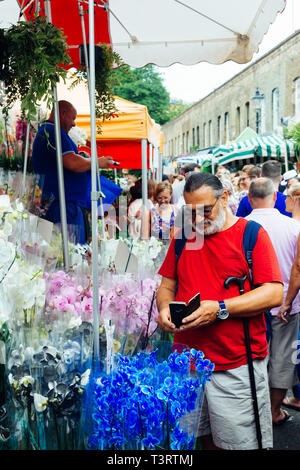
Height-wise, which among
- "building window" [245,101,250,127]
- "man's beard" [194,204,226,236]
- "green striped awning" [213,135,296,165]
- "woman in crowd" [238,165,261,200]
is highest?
"building window" [245,101,250,127]

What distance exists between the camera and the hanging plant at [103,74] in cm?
384

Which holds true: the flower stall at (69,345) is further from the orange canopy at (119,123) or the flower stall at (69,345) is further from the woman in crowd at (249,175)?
the woman in crowd at (249,175)

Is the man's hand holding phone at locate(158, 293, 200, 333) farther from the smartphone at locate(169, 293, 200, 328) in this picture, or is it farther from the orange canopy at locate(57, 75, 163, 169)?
the orange canopy at locate(57, 75, 163, 169)

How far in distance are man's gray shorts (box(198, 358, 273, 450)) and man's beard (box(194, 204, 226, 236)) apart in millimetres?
629

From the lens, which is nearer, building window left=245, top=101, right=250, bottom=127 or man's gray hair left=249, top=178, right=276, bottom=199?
man's gray hair left=249, top=178, right=276, bottom=199

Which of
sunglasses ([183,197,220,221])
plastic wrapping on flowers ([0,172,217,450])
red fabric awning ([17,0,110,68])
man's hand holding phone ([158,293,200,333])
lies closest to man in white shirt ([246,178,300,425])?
sunglasses ([183,197,220,221])

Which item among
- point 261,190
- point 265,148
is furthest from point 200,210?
point 265,148

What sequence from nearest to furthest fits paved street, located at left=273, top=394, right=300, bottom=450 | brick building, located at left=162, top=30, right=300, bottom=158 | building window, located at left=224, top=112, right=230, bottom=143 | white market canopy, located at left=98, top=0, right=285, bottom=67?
1. paved street, located at left=273, top=394, right=300, bottom=450
2. white market canopy, located at left=98, top=0, right=285, bottom=67
3. brick building, located at left=162, top=30, right=300, bottom=158
4. building window, located at left=224, top=112, right=230, bottom=143

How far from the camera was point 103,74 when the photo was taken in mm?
3959

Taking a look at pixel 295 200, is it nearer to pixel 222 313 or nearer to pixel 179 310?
pixel 222 313

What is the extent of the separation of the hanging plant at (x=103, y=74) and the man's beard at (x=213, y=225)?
6.09ft

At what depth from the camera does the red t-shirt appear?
2.32 meters

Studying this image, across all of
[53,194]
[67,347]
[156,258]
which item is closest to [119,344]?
[67,347]

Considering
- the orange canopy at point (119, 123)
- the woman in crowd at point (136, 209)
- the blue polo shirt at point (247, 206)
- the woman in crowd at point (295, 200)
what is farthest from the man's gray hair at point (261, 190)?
the orange canopy at point (119, 123)
